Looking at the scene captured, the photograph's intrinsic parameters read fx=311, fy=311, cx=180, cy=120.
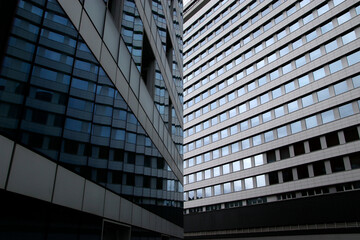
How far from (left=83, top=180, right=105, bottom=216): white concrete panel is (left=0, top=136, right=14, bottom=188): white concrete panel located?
349cm

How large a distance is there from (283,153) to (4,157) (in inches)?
1570

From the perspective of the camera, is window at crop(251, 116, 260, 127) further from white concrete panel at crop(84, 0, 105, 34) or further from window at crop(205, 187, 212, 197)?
white concrete panel at crop(84, 0, 105, 34)

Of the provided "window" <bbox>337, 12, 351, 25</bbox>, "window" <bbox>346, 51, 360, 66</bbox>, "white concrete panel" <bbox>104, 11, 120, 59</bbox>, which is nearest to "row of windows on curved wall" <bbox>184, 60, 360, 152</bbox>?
"window" <bbox>346, 51, 360, 66</bbox>

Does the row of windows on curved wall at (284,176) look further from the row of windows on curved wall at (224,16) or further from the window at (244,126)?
the row of windows on curved wall at (224,16)

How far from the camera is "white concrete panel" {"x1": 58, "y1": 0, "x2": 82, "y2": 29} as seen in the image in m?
8.23

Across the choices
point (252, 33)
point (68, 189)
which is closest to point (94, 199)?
point (68, 189)

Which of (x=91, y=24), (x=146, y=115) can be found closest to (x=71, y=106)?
(x=91, y=24)

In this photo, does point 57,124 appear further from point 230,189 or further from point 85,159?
point 230,189

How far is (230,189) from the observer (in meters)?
47.1

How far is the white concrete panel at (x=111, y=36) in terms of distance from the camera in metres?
11.3

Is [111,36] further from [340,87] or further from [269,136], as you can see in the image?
[269,136]

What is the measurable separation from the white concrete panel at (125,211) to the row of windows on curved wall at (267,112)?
3243 cm

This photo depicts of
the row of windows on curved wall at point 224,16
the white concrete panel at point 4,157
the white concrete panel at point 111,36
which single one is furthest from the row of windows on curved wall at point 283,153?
the white concrete panel at point 4,157

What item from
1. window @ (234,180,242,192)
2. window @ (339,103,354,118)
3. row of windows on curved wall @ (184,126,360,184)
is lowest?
window @ (234,180,242,192)
